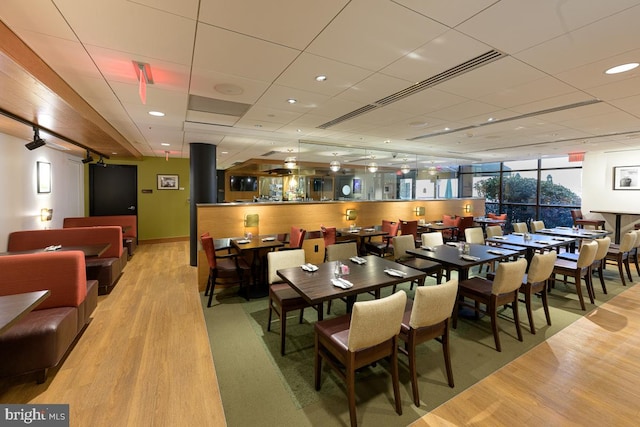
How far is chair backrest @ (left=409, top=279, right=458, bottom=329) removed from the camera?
6.75ft

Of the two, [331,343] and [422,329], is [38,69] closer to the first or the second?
[331,343]

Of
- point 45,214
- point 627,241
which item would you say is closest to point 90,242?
point 45,214

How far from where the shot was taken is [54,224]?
5926mm

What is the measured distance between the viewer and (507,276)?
281 centimetres

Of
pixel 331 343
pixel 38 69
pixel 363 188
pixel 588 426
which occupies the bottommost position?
pixel 588 426

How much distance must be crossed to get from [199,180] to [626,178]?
36.1 feet

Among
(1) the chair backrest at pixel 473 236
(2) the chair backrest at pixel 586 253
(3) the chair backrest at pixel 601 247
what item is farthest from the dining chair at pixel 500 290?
(3) the chair backrest at pixel 601 247

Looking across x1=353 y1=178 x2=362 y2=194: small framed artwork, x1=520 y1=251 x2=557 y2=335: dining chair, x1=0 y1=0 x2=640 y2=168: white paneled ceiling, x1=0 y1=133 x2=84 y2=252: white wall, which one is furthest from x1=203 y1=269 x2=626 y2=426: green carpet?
x1=353 y1=178 x2=362 y2=194: small framed artwork

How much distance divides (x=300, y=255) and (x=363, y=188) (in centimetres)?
506

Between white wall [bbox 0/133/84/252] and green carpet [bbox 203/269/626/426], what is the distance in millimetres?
3845

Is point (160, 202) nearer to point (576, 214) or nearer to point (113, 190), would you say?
point (113, 190)

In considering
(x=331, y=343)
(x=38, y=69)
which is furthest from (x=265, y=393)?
(x=38, y=69)

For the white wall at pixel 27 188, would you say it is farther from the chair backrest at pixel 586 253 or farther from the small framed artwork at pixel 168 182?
the chair backrest at pixel 586 253

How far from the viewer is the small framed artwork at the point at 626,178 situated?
23.6 feet
